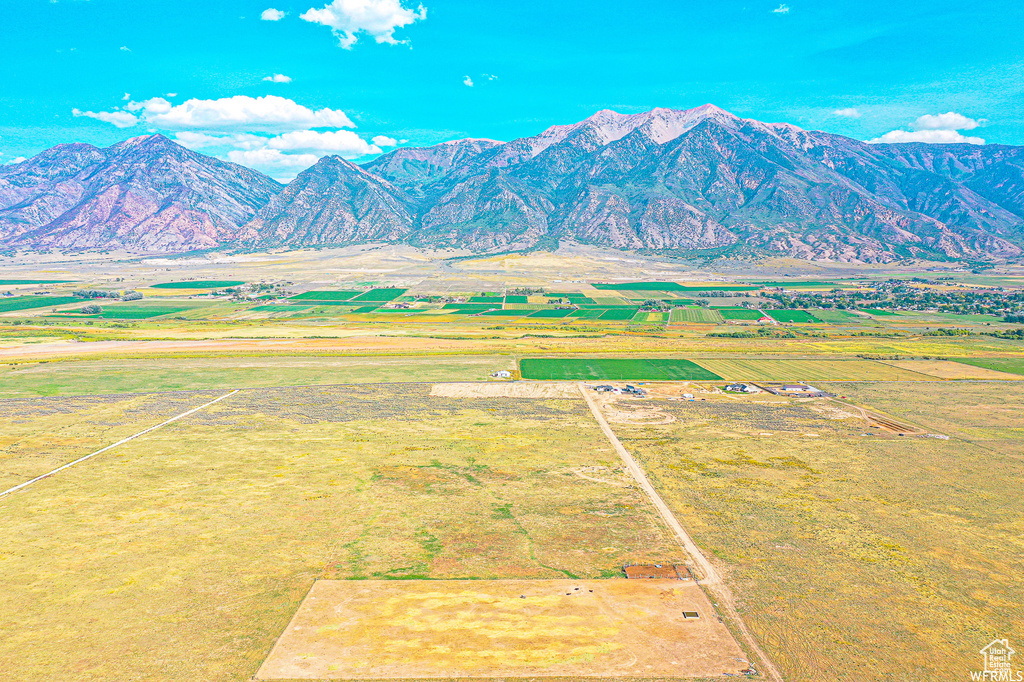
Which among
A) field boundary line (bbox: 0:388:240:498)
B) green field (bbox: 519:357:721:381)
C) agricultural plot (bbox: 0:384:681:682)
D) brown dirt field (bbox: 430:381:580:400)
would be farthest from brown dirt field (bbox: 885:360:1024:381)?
field boundary line (bbox: 0:388:240:498)

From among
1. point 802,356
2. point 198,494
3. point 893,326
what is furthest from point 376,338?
point 893,326

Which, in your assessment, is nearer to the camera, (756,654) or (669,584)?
(756,654)

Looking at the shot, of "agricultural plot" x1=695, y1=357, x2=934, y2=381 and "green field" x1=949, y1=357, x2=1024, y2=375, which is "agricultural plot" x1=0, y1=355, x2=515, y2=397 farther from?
"green field" x1=949, y1=357, x2=1024, y2=375

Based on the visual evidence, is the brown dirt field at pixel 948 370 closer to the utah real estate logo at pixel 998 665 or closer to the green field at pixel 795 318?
the green field at pixel 795 318

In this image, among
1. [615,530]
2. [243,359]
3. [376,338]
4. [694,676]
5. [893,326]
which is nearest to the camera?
[694,676]

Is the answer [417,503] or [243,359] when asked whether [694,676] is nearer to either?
[417,503]

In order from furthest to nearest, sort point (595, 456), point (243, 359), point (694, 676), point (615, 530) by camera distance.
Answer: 1. point (243, 359)
2. point (595, 456)
3. point (615, 530)
4. point (694, 676)
